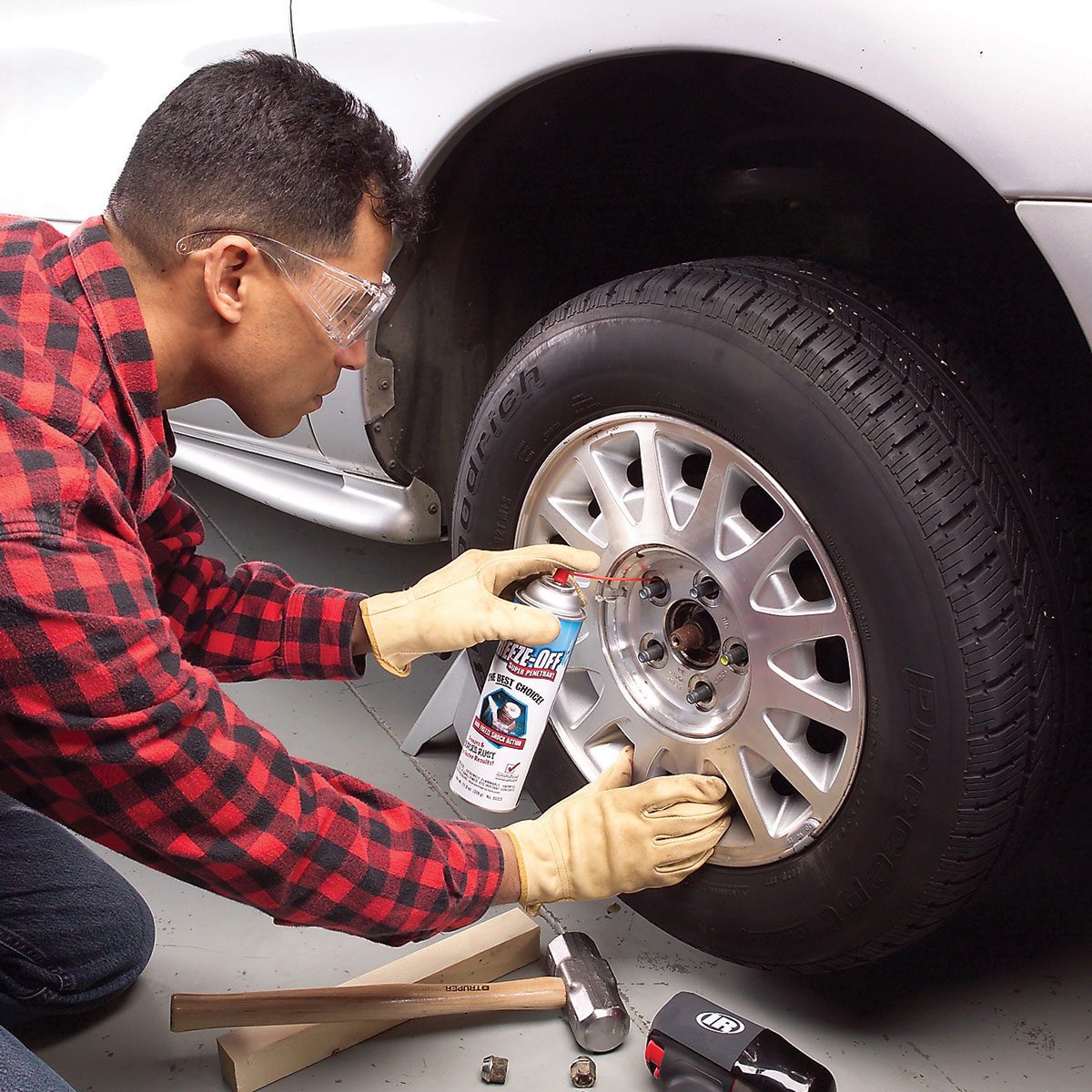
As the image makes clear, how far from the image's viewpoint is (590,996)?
1.40 m

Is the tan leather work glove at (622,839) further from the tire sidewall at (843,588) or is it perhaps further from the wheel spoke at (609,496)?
the wheel spoke at (609,496)

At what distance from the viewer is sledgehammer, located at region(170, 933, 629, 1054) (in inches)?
53.7

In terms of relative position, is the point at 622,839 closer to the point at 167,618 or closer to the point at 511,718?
the point at 511,718

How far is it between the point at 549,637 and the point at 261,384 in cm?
48

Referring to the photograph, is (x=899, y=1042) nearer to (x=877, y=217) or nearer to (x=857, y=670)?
(x=857, y=670)

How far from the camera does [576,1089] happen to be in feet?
4.38

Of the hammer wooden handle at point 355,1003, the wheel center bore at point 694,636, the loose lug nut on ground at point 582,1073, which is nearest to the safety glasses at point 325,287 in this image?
the wheel center bore at point 694,636

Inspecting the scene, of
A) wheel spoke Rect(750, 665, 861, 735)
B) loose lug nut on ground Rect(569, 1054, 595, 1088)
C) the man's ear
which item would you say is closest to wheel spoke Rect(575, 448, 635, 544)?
wheel spoke Rect(750, 665, 861, 735)

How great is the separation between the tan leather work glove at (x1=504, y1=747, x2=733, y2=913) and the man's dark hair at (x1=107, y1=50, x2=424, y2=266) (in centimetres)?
75

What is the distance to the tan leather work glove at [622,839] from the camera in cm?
141

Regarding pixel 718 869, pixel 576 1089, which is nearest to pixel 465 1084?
pixel 576 1089

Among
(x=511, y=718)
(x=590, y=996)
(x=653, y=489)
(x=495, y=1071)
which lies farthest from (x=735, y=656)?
(x=495, y=1071)

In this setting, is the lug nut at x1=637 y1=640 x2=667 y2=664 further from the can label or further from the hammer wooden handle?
the hammer wooden handle

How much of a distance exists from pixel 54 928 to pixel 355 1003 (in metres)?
0.40
